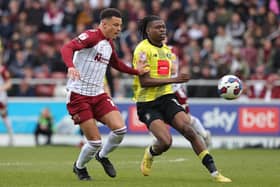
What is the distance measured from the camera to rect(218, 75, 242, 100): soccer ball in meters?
13.8

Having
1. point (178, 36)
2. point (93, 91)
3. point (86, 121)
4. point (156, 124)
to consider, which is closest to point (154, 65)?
point (156, 124)

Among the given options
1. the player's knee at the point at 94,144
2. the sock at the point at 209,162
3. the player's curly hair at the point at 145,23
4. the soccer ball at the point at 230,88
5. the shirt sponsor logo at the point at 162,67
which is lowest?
the sock at the point at 209,162

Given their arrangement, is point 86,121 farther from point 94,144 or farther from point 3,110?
point 3,110

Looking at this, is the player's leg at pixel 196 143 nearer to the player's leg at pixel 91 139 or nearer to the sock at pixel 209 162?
the sock at pixel 209 162

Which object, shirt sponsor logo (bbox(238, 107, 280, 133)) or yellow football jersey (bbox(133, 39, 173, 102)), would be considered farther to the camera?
shirt sponsor logo (bbox(238, 107, 280, 133))

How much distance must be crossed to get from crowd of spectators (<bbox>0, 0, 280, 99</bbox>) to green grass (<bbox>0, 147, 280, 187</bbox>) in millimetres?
3987

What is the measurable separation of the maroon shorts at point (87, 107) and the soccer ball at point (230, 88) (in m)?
1.85

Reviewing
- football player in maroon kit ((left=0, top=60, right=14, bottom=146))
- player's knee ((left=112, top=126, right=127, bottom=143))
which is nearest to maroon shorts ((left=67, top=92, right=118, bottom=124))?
player's knee ((left=112, top=126, right=127, bottom=143))

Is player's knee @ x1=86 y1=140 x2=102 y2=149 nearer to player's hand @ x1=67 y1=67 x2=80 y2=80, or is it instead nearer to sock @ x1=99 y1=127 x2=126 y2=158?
sock @ x1=99 y1=127 x2=126 y2=158

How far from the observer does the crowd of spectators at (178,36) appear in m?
24.8

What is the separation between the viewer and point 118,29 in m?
13.2

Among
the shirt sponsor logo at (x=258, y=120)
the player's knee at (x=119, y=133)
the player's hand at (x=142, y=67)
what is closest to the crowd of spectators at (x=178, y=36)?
the shirt sponsor logo at (x=258, y=120)

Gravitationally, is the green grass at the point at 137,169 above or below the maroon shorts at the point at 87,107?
below

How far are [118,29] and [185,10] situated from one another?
15.0 m
